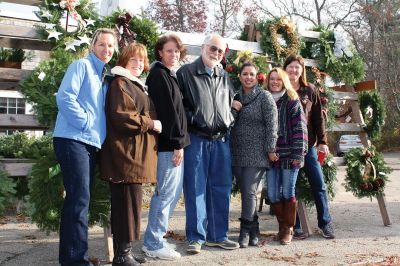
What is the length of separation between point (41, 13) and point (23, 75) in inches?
24.1

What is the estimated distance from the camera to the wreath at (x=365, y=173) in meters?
5.85

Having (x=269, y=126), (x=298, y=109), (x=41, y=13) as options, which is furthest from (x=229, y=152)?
(x=41, y=13)

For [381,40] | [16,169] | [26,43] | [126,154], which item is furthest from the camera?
[381,40]

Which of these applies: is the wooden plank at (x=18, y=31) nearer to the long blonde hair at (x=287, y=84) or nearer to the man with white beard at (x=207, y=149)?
the man with white beard at (x=207, y=149)

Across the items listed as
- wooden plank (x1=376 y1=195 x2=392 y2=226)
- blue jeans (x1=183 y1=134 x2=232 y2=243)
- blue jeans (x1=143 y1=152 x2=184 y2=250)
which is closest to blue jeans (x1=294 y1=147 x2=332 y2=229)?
blue jeans (x1=183 y1=134 x2=232 y2=243)

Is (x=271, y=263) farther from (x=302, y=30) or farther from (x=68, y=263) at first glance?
(x=302, y=30)

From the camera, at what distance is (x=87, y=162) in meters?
3.58

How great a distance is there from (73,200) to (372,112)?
4472 mm

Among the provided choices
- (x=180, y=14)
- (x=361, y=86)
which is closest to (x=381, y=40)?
(x=180, y=14)

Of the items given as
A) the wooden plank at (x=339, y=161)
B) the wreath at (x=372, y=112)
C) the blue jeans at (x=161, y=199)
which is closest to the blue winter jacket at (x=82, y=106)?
the blue jeans at (x=161, y=199)

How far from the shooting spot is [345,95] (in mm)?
6266

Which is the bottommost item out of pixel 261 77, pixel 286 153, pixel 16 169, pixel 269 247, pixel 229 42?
pixel 269 247

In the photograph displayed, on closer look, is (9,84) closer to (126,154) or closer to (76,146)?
(76,146)

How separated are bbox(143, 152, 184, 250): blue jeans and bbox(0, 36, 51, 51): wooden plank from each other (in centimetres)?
165
